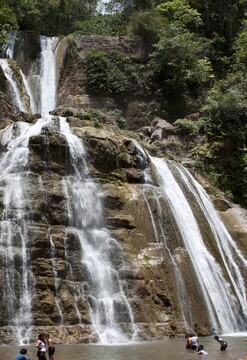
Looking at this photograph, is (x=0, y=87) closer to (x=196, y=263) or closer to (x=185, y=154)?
(x=185, y=154)

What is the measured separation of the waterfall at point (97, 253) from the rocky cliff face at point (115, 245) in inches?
4.8

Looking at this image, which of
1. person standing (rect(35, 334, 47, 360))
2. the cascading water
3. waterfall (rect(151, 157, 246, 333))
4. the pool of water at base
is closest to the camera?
person standing (rect(35, 334, 47, 360))

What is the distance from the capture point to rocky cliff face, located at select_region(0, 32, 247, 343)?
16422 mm

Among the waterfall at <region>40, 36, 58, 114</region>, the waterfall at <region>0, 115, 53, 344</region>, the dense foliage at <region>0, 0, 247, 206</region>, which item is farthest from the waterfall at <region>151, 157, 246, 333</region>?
the waterfall at <region>40, 36, 58, 114</region>

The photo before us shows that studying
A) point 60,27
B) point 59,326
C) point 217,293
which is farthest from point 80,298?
point 60,27

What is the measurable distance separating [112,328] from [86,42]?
94.2 ft

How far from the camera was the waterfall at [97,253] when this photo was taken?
54.2 feet

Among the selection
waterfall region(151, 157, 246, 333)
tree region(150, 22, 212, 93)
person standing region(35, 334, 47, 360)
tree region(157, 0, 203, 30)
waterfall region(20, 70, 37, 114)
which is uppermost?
tree region(157, 0, 203, 30)

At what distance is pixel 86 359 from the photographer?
12125 millimetres

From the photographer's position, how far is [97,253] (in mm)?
18469

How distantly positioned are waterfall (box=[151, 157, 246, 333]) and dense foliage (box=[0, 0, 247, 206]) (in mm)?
5917

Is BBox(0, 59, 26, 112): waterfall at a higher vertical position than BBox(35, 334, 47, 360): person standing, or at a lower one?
higher

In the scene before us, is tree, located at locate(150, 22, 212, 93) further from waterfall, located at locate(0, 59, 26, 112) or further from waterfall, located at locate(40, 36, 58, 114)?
waterfall, located at locate(0, 59, 26, 112)

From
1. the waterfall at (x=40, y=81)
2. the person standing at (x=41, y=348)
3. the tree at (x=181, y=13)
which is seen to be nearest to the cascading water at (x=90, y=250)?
the person standing at (x=41, y=348)
